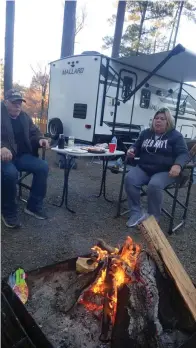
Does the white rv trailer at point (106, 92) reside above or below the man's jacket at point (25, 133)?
above

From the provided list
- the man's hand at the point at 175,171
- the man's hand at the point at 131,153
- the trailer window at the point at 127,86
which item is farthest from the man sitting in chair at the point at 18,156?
the trailer window at the point at 127,86

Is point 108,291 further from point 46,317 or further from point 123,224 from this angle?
point 123,224

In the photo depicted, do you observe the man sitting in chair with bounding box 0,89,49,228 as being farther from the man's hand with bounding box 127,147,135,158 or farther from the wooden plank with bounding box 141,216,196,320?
the wooden plank with bounding box 141,216,196,320

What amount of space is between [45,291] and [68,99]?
552cm

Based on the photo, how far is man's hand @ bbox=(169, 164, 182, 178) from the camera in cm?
264

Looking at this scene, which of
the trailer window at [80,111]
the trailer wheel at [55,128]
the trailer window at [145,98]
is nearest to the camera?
the trailer window at [80,111]

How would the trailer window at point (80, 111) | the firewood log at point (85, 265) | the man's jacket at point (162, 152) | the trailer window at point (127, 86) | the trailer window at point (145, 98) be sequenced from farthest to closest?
1. the trailer window at point (145, 98)
2. the trailer window at point (127, 86)
3. the trailer window at point (80, 111)
4. the man's jacket at point (162, 152)
5. the firewood log at point (85, 265)

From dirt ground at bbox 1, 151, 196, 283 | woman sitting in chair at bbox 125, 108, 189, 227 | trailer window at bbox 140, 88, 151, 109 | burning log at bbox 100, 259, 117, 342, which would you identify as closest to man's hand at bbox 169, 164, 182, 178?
woman sitting in chair at bbox 125, 108, 189, 227

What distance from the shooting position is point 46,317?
141 centimetres

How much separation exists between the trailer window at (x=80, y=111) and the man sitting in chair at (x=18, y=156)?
3.19 meters

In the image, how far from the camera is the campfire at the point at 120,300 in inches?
50.6

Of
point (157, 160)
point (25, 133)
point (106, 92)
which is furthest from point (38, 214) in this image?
point (106, 92)

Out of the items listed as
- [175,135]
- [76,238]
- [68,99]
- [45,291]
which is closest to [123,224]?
[76,238]

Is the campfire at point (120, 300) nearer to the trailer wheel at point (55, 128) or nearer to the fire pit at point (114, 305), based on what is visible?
the fire pit at point (114, 305)
